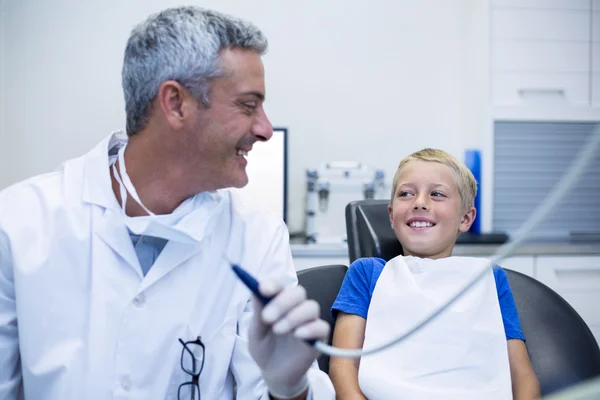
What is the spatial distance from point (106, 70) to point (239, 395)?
2080 mm

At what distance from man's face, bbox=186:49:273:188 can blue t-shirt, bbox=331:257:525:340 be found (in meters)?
0.42

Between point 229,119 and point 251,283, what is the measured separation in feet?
1.44

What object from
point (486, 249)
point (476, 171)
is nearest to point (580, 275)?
point (486, 249)

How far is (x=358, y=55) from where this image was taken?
2.82 meters

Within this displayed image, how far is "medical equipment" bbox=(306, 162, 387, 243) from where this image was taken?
8.75 ft

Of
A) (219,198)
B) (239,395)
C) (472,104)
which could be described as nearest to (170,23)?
(219,198)

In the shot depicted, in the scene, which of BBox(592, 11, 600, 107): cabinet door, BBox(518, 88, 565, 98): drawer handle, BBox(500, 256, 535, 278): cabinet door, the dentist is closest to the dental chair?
the dentist

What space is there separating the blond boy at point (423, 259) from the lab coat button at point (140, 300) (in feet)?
1.44

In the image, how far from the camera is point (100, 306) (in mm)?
1000

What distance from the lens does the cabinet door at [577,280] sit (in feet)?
7.66

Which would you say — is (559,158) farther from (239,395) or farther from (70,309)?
(70,309)

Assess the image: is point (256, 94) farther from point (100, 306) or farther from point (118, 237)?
point (100, 306)

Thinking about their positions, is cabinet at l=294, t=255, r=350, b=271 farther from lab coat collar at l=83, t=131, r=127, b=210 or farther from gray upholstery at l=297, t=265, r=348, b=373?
lab coat collar at l=83, t=131, r=127, b=210

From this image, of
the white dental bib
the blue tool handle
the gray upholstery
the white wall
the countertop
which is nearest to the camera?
the blue tool handle
